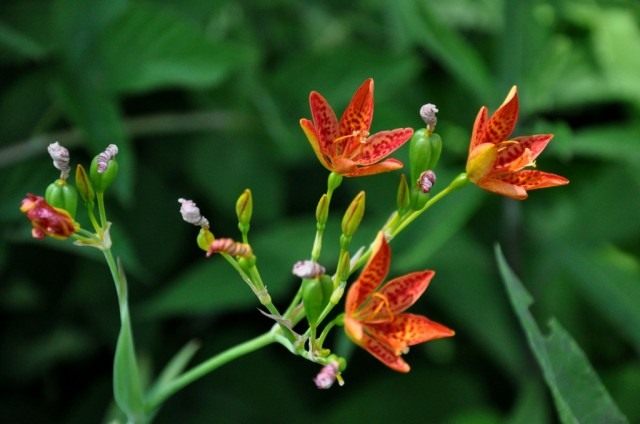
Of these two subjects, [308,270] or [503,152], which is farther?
[503,152]

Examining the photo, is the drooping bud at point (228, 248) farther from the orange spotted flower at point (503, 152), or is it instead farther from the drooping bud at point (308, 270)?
the orange spotted flower at point (503, 152)

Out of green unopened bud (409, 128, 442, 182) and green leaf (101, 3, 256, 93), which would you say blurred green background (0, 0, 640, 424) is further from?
green unopened bud (409, 128, 442, 182)

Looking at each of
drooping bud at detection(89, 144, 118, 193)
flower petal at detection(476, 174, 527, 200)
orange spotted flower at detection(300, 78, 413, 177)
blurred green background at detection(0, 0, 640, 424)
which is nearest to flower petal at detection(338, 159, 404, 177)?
orange spotted flower at detection(300, 78, 413, 177)

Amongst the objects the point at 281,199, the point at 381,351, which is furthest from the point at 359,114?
the point at 281,199

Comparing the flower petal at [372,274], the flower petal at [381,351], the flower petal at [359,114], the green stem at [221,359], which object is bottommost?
the green stem at [221,359]

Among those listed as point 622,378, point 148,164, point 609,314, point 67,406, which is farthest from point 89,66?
point 622,378

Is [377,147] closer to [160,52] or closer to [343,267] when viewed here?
[343,267]

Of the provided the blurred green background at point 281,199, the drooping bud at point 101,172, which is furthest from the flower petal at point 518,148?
the blurred green background at point 281,199
